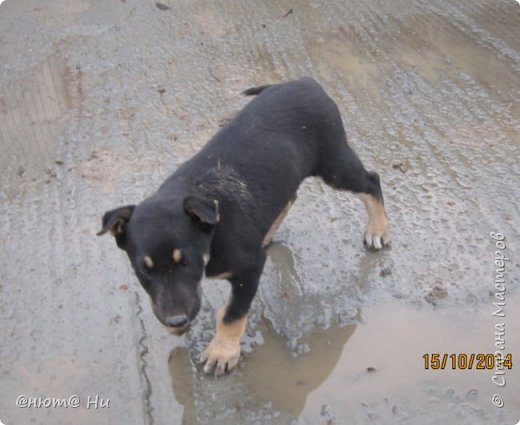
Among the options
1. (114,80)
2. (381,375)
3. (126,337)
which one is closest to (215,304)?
(126,337)

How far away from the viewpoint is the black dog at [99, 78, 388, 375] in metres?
3.11

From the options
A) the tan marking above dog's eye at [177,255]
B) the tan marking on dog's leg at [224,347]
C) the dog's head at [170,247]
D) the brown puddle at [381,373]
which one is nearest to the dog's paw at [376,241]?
the brown puddle at [381,373]

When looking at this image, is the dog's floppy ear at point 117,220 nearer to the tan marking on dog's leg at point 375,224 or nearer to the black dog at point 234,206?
the black dog at point 234,206

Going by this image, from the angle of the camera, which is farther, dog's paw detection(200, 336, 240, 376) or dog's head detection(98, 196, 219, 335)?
dog's paw detection(200, 336, 240, 376)

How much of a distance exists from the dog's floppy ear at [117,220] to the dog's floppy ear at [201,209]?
0.91 feet

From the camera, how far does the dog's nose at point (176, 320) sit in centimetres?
307

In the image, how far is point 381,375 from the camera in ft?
11.8

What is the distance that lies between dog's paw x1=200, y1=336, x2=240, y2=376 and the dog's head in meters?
0.54

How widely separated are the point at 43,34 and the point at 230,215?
16.3 ft

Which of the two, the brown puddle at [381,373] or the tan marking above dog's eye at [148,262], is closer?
the tan marking above dog's eye at [148,262]

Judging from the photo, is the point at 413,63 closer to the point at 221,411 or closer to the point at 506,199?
the point at 506,199
